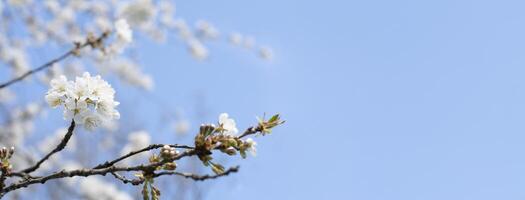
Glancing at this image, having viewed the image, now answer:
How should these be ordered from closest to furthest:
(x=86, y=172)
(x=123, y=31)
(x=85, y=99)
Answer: (x=86, y=172), (x=85, y=99), (x=123, y=31)

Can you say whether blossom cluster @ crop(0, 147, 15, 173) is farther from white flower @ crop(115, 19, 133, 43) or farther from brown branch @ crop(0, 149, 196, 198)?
white flower @ crop(115, 19, 133, 43)

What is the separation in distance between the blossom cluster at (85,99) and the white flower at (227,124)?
291 millimetres

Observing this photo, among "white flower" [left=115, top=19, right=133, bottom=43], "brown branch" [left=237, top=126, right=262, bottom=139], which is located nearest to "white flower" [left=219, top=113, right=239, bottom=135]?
"brown branch" [left=237, top=126, right=262, bottom=139]

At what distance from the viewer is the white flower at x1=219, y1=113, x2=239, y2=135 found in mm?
1506

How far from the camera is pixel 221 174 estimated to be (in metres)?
1.33

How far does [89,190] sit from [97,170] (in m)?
6.31

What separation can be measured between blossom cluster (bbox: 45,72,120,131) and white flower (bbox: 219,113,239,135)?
11.5 inches

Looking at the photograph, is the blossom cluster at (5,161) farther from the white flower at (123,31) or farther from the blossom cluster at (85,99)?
the white flower at (123,31)

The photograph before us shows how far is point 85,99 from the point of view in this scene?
61.9 inches

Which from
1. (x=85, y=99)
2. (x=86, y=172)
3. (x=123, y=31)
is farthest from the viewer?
(x=123, y=31)

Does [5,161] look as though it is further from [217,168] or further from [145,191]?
[217,168]

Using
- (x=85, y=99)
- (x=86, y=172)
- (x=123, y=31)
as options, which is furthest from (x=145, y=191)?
(x=123, y=31)

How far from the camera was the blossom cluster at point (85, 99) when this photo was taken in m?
1.56

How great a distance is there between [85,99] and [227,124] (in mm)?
369
